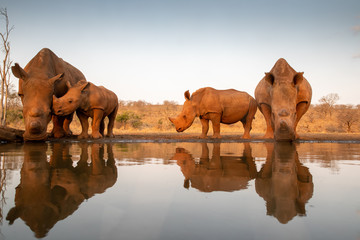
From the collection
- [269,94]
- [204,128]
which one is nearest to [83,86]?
[204,128]

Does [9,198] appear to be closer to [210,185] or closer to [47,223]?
[47,223]

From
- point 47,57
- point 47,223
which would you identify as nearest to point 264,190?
point 47,223

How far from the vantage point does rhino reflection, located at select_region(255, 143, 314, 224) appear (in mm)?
1783

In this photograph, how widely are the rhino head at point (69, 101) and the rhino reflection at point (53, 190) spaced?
5.95 meters

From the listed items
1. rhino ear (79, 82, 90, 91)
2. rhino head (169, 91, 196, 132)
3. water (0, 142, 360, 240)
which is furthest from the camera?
rhino head (169, 91, 196, 132)

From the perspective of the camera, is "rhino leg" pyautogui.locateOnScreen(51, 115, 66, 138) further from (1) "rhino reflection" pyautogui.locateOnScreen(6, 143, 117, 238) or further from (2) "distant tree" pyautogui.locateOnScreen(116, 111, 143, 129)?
(2) "distant tree" pyautogui.locateOnScreen(116, 111, 143, 129)

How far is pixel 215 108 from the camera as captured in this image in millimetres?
11617

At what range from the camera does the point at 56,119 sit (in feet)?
35.9

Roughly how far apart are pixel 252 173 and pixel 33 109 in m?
7.27

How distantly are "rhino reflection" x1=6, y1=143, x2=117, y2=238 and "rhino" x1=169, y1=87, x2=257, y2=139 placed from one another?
8363mm

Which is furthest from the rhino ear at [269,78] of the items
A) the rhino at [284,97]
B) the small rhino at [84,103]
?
the small rhino at [84,103]

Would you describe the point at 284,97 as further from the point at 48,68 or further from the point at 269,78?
the point at 48,68

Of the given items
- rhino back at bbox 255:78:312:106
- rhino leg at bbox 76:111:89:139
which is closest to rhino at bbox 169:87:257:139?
rhino back at bbox 255:78:312:106

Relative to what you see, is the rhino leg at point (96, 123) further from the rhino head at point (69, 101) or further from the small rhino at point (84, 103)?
the rhino head at point (69, 101)
